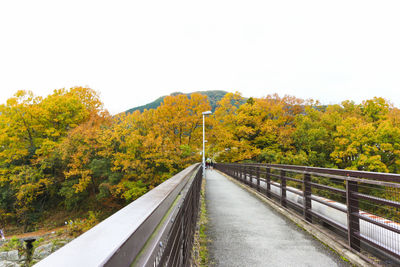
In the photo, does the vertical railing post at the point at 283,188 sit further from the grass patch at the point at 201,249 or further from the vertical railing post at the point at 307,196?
the grass patch at the point at 201,249

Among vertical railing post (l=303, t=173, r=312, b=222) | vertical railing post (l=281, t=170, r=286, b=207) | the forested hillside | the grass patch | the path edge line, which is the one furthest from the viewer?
the forested hillside

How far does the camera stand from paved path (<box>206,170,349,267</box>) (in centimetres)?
389

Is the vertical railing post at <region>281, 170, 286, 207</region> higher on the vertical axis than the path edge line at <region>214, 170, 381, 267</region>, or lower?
higher

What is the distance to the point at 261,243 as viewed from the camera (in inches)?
186

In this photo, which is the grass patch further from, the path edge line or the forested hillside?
the forested hillside

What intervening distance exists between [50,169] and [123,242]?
1395 inches

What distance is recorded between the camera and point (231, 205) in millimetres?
8617

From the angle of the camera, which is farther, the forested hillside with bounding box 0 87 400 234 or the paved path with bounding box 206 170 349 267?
the forested hillside with bounding box 0 87 400 234

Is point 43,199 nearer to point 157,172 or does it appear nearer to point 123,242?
point 157,172

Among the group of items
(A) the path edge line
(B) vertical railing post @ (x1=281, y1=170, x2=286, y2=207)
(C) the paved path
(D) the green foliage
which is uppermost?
(B) vertical railing post @ (x1=281, y1=170, x2=286, y2=207)

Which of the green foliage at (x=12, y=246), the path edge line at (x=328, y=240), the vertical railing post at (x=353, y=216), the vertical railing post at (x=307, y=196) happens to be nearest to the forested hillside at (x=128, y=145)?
the green foliage at (x=12, y=246)

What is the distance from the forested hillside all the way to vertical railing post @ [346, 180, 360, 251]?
66.2ft

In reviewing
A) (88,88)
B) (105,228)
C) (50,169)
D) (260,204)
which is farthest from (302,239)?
(88,88)

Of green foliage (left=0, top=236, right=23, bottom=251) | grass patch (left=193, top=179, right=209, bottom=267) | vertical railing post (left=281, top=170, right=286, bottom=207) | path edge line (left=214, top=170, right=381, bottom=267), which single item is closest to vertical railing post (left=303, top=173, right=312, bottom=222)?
path edge line (left=214, top=170, right=381, bottom=267)
